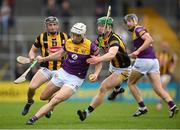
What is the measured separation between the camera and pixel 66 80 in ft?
51.4

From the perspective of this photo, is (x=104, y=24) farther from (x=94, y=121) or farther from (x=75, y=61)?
(x=94, y=121)

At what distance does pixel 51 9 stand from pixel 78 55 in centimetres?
1409

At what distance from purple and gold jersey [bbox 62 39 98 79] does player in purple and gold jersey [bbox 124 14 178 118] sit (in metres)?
2.05

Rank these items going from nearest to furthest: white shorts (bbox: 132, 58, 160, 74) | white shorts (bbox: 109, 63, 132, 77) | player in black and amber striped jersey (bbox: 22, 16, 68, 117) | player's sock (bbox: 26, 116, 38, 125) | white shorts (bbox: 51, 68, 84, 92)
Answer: player's sock (bbox: 26, 116, 38, 125) < white shorts (bbox: 51, 68, 84, 92) < white shorts (bbox: 109, 63, 132, 77) < player in black and amber striped jersey (bbox: 22, 16, 68, 117) < white shorts (bbox: 132, 58, 160, 74)

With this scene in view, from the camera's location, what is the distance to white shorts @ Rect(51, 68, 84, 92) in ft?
51.1

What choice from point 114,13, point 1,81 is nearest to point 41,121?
point 1,81

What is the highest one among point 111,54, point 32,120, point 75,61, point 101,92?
point 111,54

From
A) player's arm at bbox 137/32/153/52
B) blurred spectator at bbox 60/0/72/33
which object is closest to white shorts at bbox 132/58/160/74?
player's arm at bbox 137/32/153/52

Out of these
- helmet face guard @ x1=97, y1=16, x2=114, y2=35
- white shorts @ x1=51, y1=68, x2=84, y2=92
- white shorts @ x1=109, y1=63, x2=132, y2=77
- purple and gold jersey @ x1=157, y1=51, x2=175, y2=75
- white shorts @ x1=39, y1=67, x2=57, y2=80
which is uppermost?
helmet face guard @ x1=97, y1=16, x2=114, y2=35

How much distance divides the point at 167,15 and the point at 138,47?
15831 mm

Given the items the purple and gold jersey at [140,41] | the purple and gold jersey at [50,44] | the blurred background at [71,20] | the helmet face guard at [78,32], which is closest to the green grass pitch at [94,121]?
the purple and gold jersey at [50,44]

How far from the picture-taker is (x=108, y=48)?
16531mm

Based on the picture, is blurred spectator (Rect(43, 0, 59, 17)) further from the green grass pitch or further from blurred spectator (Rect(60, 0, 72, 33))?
the green grass pitch

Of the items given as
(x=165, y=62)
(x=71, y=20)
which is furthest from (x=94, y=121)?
(x=71, y=20)
